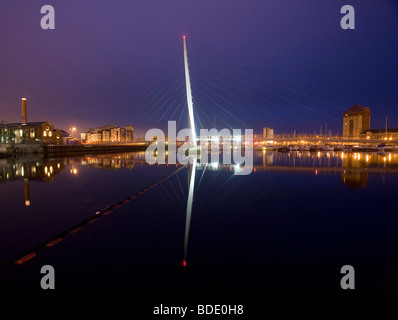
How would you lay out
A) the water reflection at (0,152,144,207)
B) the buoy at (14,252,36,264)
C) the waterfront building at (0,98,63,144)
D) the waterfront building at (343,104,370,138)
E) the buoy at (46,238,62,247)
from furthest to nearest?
the waterfront building at (343,104,370,138)
the waterfront building at (0,98,63,144)
the water reflection at (0,152,144,207)
the buoy at (46,238,62,247)
the buoy at (14,252,36,264)

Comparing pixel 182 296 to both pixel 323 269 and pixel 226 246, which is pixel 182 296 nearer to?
pixel 226 246

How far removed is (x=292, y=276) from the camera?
3406 mm

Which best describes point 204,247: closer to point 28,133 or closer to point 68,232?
point 68,232

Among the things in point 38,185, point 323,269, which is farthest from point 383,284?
point 38,185

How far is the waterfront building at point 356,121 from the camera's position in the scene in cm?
12181

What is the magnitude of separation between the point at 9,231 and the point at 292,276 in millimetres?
5456

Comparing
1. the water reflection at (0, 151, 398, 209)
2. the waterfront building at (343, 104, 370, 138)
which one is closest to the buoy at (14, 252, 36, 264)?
the water reflection at (0, 151, 398, 209)

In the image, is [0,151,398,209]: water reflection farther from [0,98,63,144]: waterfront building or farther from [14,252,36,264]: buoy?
[0,98,63,144]: waterfront building

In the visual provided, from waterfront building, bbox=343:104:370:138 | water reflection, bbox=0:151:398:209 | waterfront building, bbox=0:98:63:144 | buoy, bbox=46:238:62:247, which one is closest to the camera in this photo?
buoy, bbox=46:238:62:247

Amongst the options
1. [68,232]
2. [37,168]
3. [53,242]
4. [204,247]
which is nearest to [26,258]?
[53,242]

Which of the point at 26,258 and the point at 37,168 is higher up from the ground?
the point at 37,168

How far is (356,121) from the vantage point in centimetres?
12538

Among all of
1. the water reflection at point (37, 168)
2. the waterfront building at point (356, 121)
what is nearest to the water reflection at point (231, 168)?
the water reflection at point (37, 168)

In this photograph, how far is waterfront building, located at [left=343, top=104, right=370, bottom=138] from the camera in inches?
4796
